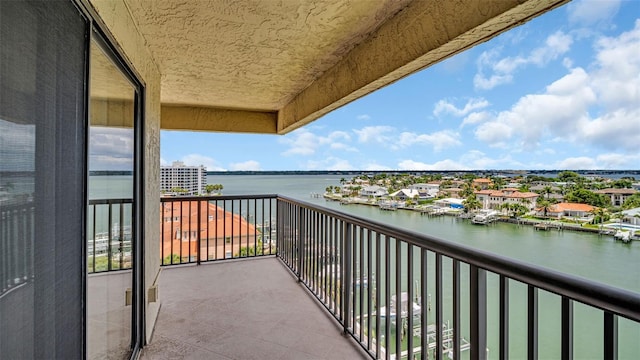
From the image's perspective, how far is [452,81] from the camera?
7797mm

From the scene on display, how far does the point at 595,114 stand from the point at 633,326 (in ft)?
6.86

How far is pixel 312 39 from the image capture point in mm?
2340

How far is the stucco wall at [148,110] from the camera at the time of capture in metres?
1.61

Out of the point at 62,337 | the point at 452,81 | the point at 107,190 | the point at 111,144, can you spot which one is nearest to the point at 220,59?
the point at 111,144

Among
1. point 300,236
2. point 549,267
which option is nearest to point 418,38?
point 549,267

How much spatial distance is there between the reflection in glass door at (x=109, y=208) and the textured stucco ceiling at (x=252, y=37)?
53 cm

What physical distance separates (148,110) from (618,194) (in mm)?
3161

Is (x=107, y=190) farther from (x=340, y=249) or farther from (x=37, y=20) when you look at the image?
(x=340, y=249)

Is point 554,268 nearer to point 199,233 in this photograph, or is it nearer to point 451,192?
point 451,192

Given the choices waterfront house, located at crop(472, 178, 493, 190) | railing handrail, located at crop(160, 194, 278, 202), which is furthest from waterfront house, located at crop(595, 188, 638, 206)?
railing handrail, located at crop(160, 194, 278, 202)

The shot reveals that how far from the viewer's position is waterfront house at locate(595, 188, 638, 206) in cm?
168

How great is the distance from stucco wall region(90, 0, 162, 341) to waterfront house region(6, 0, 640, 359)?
0.02 metres

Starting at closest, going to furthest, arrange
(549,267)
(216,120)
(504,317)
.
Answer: (549,267) → (504,317) → (216,120)

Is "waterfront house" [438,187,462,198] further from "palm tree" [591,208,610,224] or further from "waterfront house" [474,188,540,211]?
"palm tree" [591,208,610,224]
